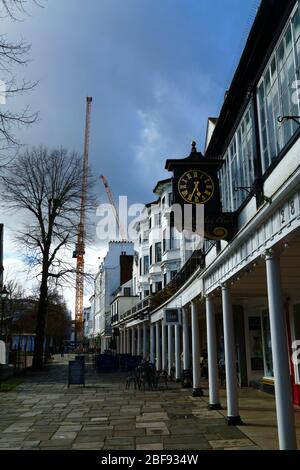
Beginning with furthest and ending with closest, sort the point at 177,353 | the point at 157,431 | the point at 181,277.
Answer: the point at 181,277 < the point at 177,353 < the point at 157,431

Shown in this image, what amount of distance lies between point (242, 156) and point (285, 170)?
3.54 meters

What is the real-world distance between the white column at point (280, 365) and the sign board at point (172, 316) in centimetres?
1326

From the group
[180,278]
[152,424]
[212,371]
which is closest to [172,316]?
[180,278]

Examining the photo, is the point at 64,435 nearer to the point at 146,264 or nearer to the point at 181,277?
the point at 181,277

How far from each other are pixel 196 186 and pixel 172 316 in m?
11.1

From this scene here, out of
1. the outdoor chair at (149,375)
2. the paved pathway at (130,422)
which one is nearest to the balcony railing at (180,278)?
the outdoor chair at (149,375)

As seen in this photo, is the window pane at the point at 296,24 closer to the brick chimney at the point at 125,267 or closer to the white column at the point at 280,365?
the white column at the point at 280,365

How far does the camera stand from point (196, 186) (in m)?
11.0

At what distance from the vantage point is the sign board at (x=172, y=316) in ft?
68.6

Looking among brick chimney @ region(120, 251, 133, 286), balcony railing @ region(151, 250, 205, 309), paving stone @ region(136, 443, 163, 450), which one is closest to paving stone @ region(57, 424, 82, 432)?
paving stone @ region(136, 443, 163, 450)

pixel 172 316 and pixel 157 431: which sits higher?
pixel 172 316
